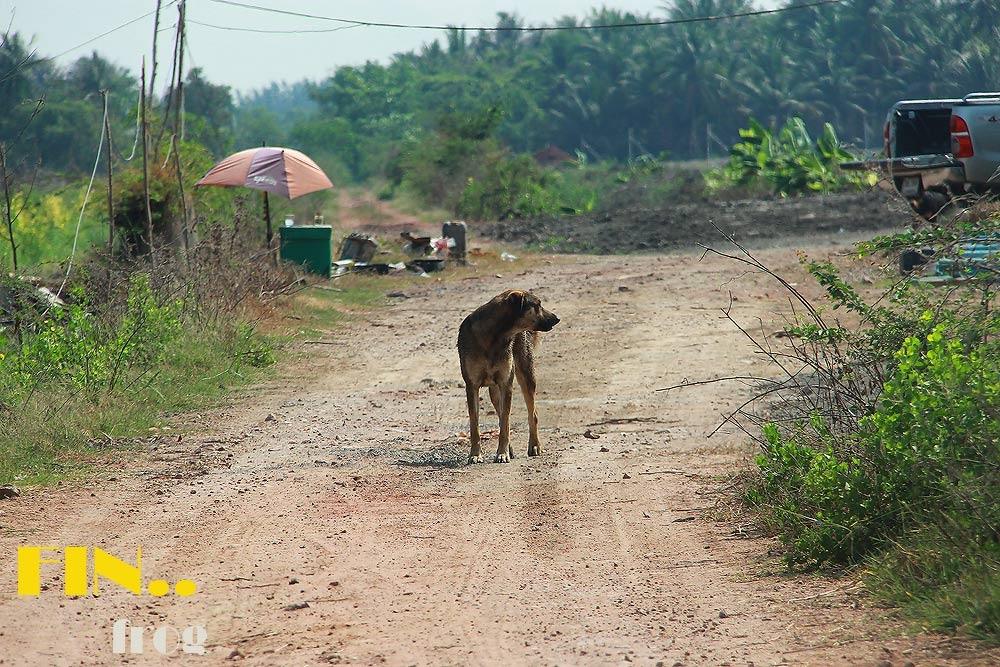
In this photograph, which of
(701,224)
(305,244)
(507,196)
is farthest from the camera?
(507,196)

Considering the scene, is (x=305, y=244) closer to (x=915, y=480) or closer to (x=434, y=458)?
(x=434, y=458)

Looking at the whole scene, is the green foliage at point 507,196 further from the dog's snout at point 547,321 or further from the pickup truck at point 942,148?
the dog's snout at point 547,321

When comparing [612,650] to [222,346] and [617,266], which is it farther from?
[617,266]

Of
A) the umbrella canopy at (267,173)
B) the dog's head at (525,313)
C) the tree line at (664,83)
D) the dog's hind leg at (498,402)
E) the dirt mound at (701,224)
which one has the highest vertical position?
the tree line at (664,83)

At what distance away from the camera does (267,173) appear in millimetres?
19719

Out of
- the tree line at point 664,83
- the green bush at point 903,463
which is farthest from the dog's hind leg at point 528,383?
the tree line at point 664,83

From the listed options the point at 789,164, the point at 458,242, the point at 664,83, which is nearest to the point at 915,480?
the point at 458,242

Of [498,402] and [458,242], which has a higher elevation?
[458,242]

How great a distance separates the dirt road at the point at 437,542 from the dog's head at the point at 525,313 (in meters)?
0.97

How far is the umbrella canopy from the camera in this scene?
19.5m

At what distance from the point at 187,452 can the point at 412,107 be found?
85511 mm

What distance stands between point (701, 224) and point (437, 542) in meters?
25.8

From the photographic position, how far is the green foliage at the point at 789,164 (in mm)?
38281

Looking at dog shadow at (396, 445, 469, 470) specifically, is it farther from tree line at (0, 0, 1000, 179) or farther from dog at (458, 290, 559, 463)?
tree line at (0, 0, 1000, 179)
